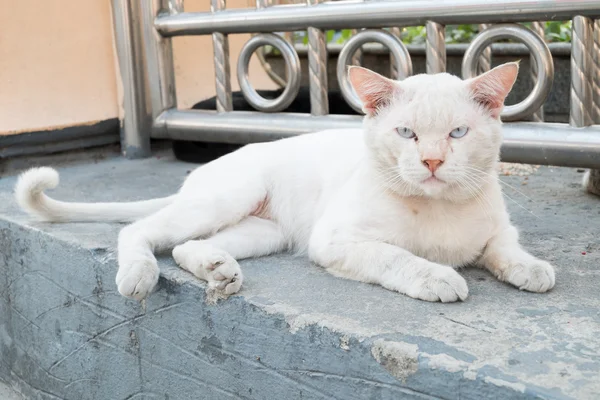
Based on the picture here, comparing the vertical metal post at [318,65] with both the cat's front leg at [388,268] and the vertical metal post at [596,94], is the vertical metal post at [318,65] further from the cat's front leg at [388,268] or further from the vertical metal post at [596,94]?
the cat's front leg at [388,268]

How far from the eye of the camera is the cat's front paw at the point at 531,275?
A: 1.59 metres

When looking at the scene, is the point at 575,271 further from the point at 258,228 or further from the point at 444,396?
the point at 258,228

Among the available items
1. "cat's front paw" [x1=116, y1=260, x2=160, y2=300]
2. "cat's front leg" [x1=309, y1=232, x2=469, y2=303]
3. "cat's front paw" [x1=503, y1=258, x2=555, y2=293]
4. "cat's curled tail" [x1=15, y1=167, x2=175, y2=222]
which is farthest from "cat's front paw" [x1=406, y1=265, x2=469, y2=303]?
"cat's curled tail" [x1=15, y1=167, x2=175, y2=222]

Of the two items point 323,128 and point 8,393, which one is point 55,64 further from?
point 8,393

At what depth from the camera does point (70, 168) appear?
3232mm

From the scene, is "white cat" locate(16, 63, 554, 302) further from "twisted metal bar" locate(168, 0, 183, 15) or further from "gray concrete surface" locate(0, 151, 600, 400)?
"twisted metal bar" locate(168, 0, 183, 15)

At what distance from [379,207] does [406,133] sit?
213 mm

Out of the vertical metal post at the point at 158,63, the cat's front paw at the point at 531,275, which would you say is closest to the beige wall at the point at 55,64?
the vertical metal post at the point at 158,63

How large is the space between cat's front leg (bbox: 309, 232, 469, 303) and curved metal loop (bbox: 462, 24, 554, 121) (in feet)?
2.91

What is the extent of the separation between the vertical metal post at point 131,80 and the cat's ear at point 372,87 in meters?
1.81

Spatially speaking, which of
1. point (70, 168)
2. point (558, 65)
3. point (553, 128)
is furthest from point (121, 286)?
point (558, 65)

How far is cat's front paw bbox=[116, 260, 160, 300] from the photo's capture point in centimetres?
Answer: 167

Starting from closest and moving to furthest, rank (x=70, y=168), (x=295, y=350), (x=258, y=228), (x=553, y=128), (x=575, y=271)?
(x=295, y=350), (x=575, y=271), (x=258, y=228), (x=553, y=128), (x=70, y=168)

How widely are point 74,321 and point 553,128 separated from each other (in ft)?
5.21
